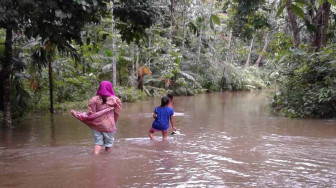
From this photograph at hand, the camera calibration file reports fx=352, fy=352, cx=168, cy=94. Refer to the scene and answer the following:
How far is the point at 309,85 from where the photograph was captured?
13.1 metres

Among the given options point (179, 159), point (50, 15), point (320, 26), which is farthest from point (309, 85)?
point (50, 15)

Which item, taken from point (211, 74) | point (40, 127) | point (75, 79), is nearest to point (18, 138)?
point (40, 127)

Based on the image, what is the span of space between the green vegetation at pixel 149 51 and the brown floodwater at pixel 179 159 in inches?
81.5

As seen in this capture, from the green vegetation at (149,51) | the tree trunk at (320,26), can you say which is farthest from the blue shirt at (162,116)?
the tree trunk at (320,26)

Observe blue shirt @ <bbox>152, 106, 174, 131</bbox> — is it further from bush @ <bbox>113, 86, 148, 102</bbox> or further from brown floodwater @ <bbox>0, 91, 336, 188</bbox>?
bush @ <bbox>113, 86, 148, 102</bbox>

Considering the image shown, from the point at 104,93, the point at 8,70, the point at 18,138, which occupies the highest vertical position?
the point at 8,70

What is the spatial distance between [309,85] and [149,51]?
14.1 m

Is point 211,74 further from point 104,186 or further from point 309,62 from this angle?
point 104,186

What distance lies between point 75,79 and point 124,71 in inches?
326

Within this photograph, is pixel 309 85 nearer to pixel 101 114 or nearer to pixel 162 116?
pixel 162 116

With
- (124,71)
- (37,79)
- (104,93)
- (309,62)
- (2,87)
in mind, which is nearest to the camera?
(104,93)

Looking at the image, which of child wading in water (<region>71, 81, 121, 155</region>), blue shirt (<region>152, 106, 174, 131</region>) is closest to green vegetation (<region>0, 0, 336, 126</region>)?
child wading in water (<region>71, 81, 121, 155</region>)

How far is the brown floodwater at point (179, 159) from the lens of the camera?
15.3ft

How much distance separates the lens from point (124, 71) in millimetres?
25719
